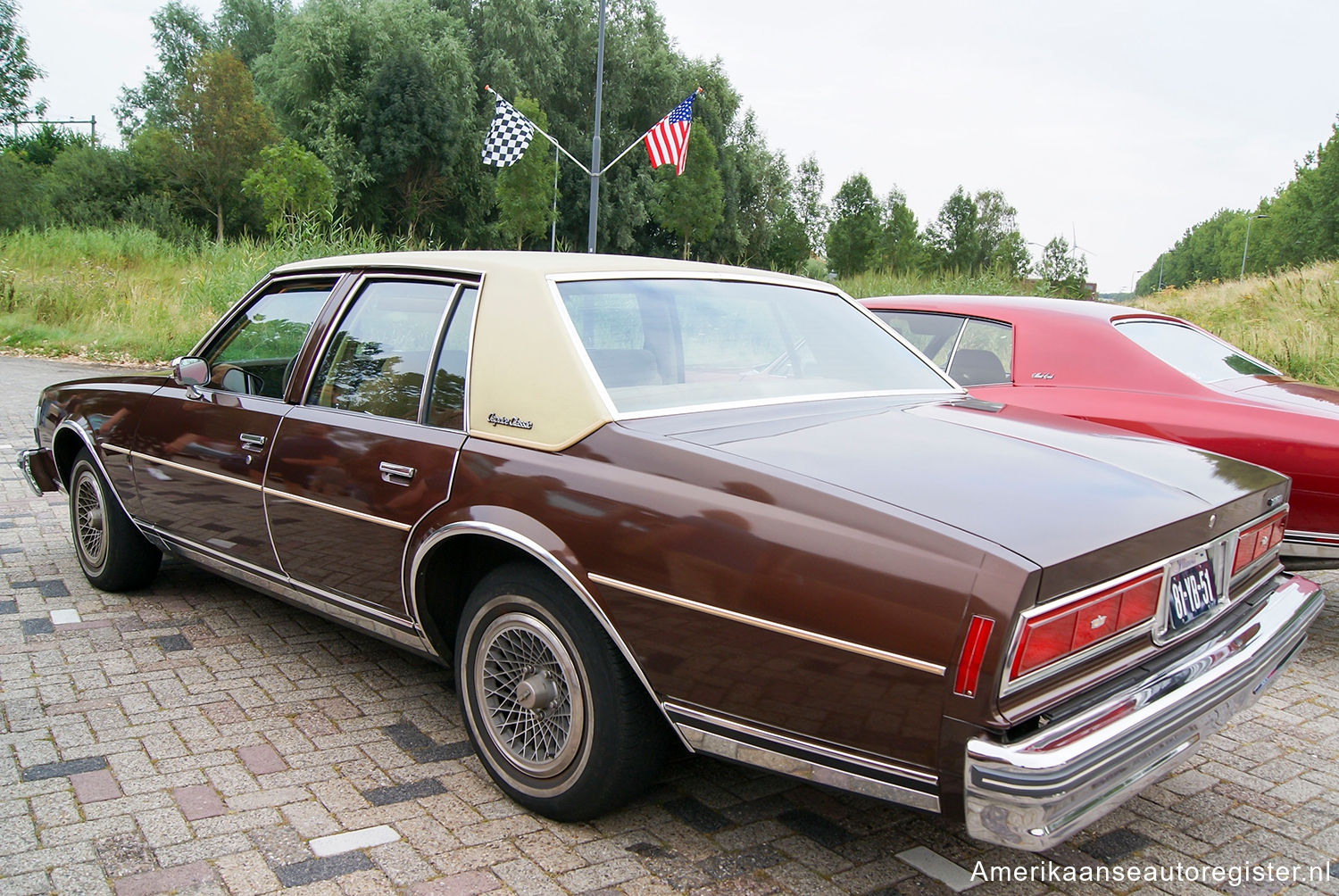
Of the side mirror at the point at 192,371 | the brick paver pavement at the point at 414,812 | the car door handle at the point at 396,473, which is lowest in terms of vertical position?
the brick paver pavement at the point at 414,812

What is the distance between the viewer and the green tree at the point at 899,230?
181 feet

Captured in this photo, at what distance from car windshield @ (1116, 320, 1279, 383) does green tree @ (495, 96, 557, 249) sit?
118ft

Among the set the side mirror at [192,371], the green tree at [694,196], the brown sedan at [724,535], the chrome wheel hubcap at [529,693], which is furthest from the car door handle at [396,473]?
the green tree at [694,196]

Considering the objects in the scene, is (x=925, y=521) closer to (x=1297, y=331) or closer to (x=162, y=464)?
(x=162, y=464)

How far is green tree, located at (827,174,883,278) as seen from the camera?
55.3 metres

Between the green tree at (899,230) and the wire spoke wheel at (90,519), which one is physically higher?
the green tree at (899,230)

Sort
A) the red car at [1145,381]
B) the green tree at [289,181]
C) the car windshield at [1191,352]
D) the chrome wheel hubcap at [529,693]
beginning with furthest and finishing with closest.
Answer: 1. the green tree at [289,181]
2. the car windshield at [1191,352]
3. the red car at [1145,381]
4. the chrome wheel hubcap at [529,693]

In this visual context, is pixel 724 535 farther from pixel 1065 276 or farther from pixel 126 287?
pixel 1065 276

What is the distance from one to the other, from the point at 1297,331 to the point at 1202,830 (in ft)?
38.7

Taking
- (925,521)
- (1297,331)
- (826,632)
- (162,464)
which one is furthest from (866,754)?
(1297,331)

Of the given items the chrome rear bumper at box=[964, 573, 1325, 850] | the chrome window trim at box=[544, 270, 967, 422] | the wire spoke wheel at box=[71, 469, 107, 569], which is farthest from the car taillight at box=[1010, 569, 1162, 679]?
the wire spoke wheel at box=[71, 469, 107, 569]

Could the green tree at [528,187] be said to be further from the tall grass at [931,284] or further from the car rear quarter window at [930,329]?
the car rear quarter window at [930,329]

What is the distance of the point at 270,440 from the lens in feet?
11.4

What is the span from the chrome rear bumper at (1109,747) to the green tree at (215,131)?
38.2 metres
